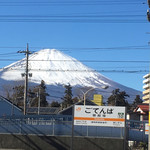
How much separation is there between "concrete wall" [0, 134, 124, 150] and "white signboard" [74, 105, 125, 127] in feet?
11.6

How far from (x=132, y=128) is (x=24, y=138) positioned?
798 cm

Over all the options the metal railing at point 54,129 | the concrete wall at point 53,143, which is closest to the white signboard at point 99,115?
the concrete wall at point 53,143

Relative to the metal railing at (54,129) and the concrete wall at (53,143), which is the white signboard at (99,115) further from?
the metal railing at (54,129)

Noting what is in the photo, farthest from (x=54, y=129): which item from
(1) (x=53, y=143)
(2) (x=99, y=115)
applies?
(2) (x=99, y=115)

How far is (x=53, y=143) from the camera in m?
25.2

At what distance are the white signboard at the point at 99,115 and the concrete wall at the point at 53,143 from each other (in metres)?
3.54

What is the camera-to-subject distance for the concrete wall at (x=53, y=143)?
24.8m

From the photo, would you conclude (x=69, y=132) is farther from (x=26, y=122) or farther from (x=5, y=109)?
(x=5, y=109)

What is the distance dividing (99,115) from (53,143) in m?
5.16

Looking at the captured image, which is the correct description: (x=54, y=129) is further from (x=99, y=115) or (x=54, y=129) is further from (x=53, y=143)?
(x=99, y=115)

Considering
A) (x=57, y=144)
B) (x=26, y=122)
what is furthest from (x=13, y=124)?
(x=57, y=144)

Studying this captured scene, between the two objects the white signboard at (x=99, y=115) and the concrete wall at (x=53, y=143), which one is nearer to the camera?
the white signboard at (x=99, y=115)

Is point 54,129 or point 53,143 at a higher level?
A: point 54,129

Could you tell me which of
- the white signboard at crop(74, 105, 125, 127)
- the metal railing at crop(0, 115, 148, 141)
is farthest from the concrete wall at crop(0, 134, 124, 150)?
the white signboard at crop(74, 105, 125, 127)
